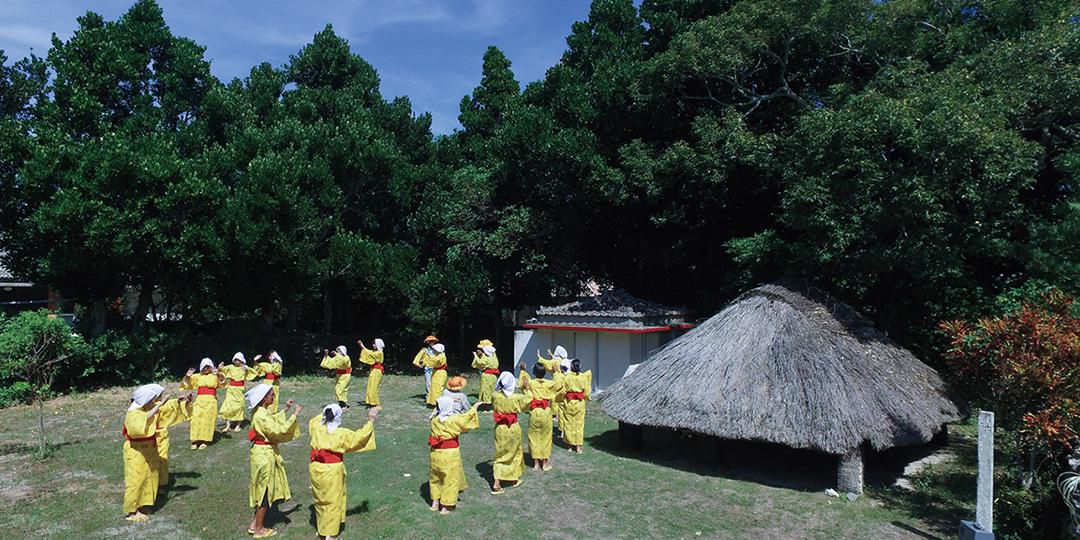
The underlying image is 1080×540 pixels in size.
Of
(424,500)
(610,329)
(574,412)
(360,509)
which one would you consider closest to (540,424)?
(574,412)

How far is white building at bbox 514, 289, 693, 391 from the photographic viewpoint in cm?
1845

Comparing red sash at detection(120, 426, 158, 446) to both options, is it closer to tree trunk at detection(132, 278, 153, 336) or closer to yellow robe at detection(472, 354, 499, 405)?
yellow robe at detection(472, 354, 499, 405)

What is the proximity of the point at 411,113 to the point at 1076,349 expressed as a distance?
22.7 metres

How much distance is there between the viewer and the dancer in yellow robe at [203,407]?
40.0ft

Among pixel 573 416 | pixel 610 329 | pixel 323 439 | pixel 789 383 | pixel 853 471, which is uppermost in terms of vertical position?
pixel 610 329

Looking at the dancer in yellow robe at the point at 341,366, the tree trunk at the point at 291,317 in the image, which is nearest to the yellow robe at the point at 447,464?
the dancer in yellow robe at the point at 341,366

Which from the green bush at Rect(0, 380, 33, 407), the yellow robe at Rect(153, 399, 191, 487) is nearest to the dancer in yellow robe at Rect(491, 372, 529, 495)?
the yellow robe at Rect(153, 399, 191, 487)

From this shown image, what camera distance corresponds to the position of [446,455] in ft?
28.7

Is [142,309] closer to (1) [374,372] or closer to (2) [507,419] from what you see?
(1) [374,372]

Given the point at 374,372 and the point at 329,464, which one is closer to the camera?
the point at 329,464

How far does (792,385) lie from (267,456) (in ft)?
24.4

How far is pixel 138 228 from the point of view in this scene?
57.3 feet

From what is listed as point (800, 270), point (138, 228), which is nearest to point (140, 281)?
point (138, 228)

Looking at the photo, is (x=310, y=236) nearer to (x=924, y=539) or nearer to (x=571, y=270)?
(x=571, y=270)
